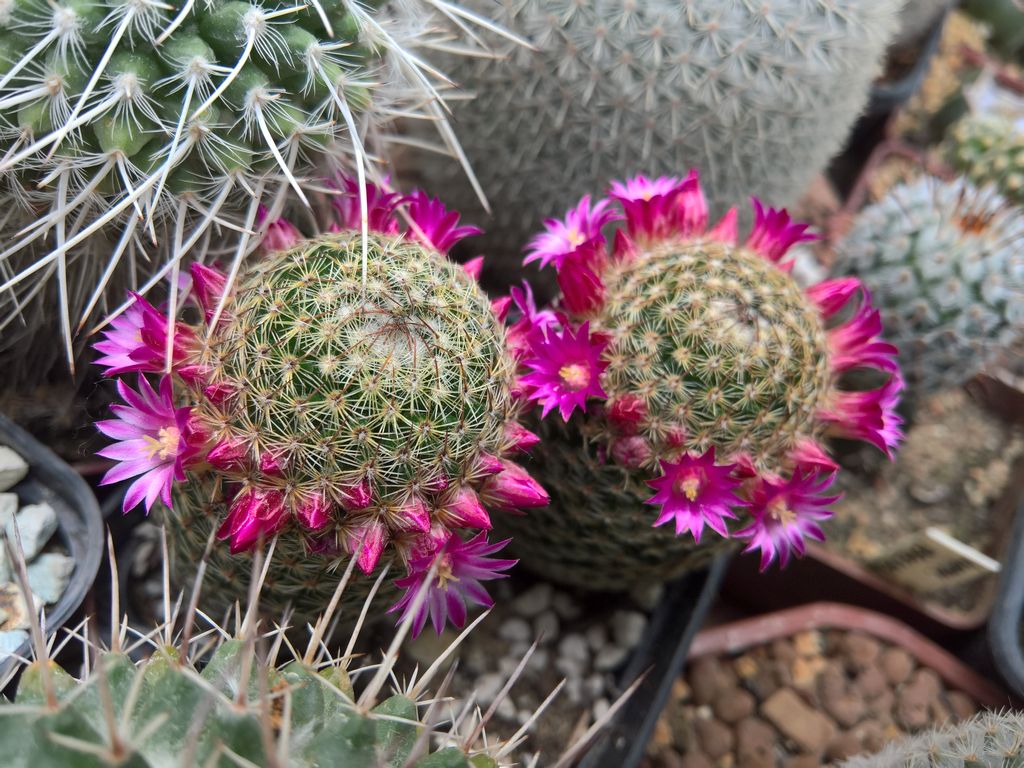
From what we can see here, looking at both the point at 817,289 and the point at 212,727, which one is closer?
the point at 212,727

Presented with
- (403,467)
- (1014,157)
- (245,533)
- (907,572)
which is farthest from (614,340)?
(1014,157)

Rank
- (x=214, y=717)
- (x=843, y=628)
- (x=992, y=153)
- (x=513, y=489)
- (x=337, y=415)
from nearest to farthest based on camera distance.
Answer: (x=214, y=717), (x=337, y=415), (x=513, y=489), (x=843, y=628), (x=992, y=153)

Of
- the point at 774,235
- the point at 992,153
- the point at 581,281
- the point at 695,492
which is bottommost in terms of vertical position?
the point at 695,492

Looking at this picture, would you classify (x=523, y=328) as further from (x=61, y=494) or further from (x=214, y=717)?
(x=61, y=494)

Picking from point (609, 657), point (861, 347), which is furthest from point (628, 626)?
point (861, 347)

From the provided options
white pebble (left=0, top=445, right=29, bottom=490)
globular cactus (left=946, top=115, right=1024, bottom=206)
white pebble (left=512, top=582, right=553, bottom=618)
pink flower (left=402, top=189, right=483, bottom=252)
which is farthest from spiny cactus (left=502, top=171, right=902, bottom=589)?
globular cactus (left=946, top=115, right=1024, bottom=206)

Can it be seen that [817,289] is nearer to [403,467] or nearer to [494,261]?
[403,467]
